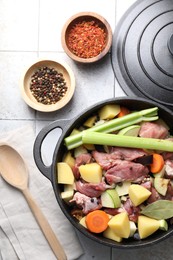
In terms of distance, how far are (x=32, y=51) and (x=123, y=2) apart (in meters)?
0.28

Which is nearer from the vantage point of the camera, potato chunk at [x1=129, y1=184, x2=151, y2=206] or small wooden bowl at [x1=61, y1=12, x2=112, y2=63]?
potato chunk at [x1=129, y1=184, x2=151, y2=206]

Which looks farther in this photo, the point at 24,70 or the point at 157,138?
the point at 24,70

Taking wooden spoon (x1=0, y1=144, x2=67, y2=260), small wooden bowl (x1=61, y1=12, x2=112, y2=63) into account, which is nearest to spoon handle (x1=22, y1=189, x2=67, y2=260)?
wooden spoon (x1=0, y1=144, x2=67, y2=260)

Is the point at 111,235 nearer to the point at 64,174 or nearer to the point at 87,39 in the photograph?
the point at 64,174

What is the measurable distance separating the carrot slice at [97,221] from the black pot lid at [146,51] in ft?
1.13

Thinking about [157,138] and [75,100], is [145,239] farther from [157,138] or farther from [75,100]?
[75,100]

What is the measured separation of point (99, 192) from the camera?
4.02 ft

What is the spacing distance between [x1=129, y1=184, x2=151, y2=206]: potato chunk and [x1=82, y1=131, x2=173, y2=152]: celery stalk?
96 mm

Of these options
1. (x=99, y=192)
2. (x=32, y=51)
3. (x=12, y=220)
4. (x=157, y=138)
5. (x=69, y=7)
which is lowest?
(x=12, y=220)

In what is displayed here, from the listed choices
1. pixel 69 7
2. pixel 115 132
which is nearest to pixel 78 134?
pixel 115 132

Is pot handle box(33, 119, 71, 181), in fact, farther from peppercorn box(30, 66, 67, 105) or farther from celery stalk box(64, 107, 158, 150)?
peppercorn box(30, 66, 67, 105)

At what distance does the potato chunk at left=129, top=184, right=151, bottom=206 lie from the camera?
1.20 metres

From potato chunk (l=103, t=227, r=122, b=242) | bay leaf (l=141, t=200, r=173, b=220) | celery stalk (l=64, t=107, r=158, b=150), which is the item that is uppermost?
celery stalk (l=64, t=107, r=158, b=150)

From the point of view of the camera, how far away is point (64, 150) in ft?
4.09
